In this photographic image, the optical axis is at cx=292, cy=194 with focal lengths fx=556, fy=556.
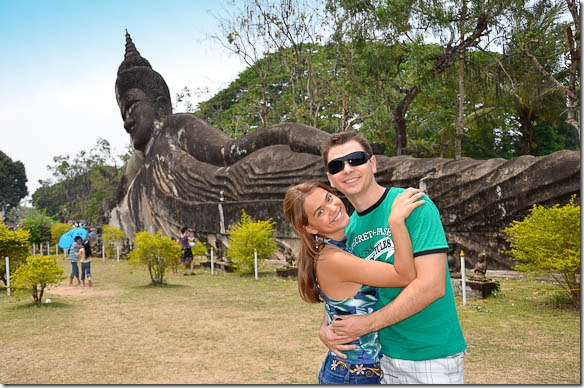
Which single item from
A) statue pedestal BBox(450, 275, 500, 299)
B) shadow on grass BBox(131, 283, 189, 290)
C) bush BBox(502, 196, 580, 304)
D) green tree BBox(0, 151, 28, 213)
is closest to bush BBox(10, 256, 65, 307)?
shadow on grass BBox(131, 283, 189, 290)

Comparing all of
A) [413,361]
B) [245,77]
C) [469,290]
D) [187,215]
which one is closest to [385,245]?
[413,361]

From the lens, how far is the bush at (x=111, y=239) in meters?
15.6

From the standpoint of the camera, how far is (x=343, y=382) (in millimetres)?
1970

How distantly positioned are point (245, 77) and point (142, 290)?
23.0 meters

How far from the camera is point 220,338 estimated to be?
17.1 feet

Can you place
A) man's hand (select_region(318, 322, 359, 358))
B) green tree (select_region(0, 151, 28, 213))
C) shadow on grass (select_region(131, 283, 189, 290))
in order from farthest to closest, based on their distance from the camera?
green tree (select_region(0, 151, 28, 213)) < shadow on grass (select_region(131, 283, 189, 290)) < man's hand (select_region(318, 322, 359, 358))

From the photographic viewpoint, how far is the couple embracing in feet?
5.94

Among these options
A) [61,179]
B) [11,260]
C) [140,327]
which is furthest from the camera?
[61,179]

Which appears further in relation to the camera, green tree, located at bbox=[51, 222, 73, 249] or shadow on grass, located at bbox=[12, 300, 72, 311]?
green tree, located at bbox=[51, 222, 73, 249]

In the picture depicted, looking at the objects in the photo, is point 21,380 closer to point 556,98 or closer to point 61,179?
point 556,98

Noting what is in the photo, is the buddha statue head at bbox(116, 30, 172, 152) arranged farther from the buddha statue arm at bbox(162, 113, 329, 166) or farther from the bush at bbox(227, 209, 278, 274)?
the bush at bbox(227, 209, 278, 274)

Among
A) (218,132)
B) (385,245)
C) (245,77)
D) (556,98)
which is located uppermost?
(245,77)

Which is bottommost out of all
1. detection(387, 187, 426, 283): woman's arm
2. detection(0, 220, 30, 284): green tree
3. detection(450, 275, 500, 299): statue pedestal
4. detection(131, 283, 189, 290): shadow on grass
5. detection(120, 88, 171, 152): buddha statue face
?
detection(131, 283, 189, 290): shadow on grass

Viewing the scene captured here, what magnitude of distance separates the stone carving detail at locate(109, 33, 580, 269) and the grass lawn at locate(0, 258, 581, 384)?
1.23m
